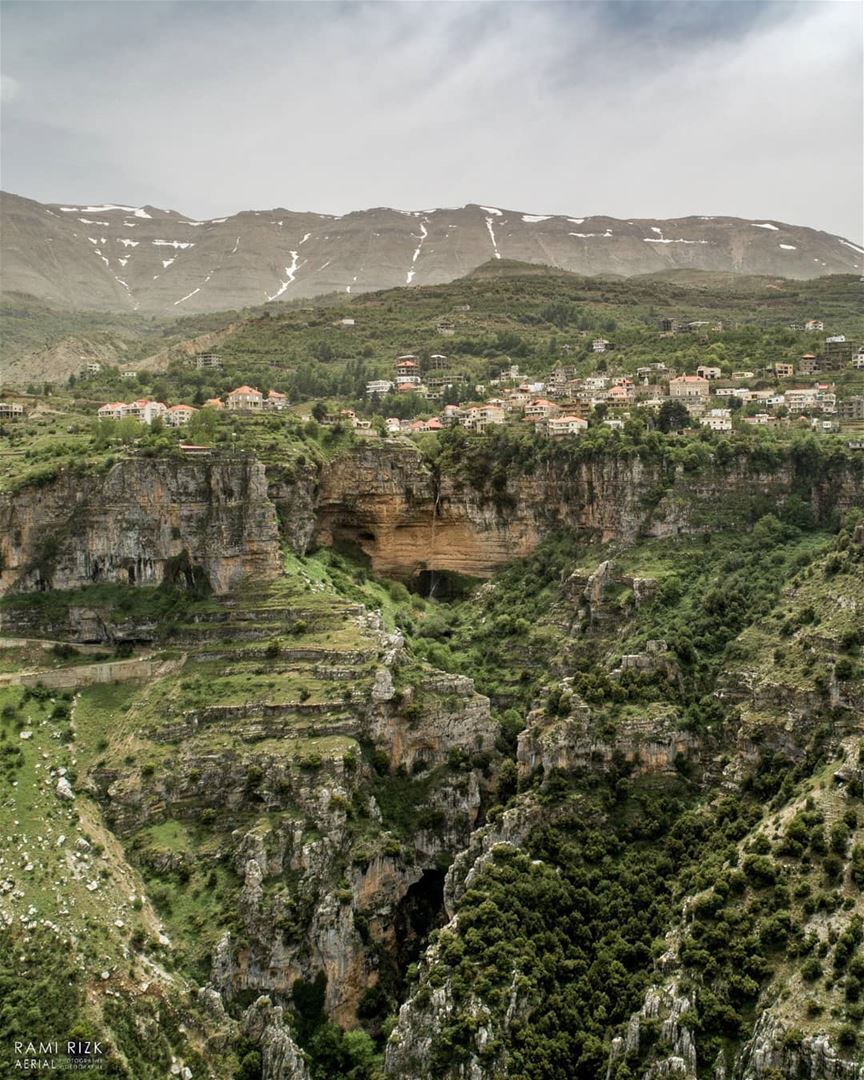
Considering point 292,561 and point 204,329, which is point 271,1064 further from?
point 204,329

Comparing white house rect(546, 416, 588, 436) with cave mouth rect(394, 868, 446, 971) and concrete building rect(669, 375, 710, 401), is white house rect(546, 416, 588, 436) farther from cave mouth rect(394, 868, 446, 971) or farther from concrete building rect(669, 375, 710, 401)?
cave mouth rect(394, 868, 446, 971)

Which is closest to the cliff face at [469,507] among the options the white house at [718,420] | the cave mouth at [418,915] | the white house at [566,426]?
the white house at [566,426]

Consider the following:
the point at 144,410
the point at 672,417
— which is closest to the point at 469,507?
the point at 672,417

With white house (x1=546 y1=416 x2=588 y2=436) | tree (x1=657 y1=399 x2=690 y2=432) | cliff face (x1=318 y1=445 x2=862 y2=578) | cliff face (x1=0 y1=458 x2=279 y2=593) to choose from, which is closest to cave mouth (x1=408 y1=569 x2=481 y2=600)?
cliff face (x1=318 y1=445 x2=862 y2=578)

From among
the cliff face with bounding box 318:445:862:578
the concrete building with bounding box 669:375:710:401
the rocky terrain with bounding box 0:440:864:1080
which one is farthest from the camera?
the concrete building with bounding box 669:375:710:401

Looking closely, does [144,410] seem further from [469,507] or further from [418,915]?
[418,915]

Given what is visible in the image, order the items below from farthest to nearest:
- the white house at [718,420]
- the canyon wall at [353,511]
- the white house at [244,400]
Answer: the white house at [244,400], the white house at [718,420], the canyon wall at [353,511]

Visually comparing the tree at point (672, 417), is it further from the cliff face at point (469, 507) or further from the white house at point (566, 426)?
the cliff face at point (469, 507)
